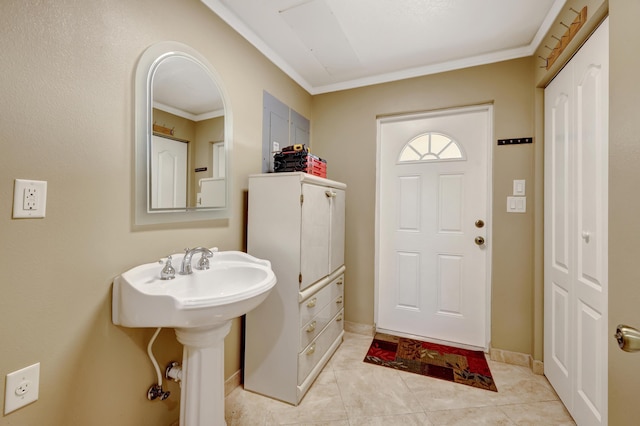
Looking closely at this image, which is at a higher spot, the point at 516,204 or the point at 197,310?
the point at 516,204

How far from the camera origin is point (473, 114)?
228 centimetres

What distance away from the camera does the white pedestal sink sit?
3.24 ft

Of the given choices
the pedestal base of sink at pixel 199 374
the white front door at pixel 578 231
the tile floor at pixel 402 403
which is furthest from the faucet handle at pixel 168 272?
the white front door at pixel 578 231

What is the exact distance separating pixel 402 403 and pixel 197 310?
4.68 feet

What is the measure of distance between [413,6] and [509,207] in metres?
1.57

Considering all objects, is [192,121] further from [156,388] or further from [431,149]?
[431,149]

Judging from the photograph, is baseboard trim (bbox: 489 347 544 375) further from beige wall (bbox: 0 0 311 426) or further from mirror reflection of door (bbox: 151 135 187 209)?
mirror reflection of door (bbox: 151 135 187 209)

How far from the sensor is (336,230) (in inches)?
86.3

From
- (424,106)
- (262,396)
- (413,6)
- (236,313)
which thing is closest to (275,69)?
(413,6)

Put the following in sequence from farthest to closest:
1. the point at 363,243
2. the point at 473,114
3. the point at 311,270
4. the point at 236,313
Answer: the point at 363,243
the point at 473,114
the point at 311,270
the point at 236,313

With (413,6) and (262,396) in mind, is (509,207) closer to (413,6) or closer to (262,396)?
(413,6)

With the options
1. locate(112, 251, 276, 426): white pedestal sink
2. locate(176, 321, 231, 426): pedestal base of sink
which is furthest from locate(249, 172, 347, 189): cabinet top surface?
locate(176, 321, 231, 426): pedestal base of sink

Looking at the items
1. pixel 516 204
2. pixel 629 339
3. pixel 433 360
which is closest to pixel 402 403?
pixel 433 360

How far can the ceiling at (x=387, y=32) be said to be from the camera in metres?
1.63
